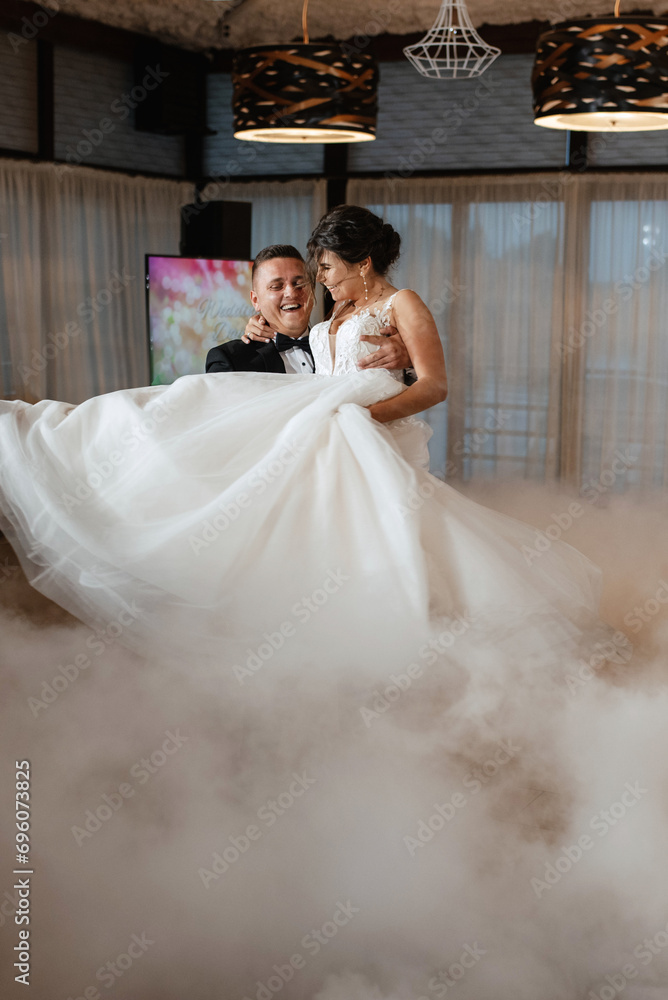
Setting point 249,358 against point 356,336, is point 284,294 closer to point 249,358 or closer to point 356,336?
point 249,358

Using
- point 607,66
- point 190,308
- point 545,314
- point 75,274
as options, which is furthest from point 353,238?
point 545,314

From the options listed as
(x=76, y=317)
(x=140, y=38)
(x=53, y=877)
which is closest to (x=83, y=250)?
(x=76, y=317)

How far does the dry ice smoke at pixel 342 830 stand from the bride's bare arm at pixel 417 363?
69 cm

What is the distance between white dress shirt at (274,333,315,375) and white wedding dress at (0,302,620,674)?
0.76 metres

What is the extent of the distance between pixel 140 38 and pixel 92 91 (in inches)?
21.3

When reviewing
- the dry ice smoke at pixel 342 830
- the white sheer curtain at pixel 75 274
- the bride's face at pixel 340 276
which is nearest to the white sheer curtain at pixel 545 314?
the white sheer curtain at pixel 75 274

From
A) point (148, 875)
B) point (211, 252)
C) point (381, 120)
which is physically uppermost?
point (381, 120)

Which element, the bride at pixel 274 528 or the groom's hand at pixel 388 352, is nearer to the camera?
the bride at pixel 274 528

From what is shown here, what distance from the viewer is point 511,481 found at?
6809 mm

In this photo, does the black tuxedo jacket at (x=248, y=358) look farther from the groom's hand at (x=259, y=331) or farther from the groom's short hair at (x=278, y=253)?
the groom's short hair at (x=278, y=253)

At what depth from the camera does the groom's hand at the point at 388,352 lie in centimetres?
282

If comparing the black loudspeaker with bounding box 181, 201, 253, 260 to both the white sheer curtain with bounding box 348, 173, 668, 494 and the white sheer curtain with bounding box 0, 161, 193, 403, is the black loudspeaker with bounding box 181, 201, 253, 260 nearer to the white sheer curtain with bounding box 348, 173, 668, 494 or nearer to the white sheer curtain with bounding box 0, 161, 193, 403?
the white sheer curtain with bounding box 0, 161, 193, 403

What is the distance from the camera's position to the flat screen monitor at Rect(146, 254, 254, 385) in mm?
5855

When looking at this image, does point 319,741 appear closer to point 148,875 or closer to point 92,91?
point 148,875
